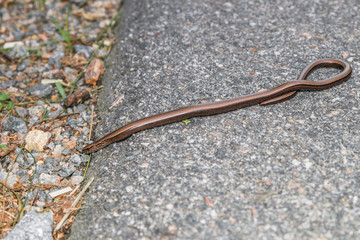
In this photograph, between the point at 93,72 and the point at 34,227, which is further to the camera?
the point at 93,72

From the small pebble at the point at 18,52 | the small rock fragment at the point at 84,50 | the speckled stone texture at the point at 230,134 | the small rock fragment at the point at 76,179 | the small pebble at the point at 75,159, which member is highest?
the speckled stone texture at the point at 230,134

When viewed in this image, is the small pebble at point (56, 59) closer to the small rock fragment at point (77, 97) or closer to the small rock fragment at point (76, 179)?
the small rock fragment at point (77, 97)

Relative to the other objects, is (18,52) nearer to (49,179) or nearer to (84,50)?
(84,50)

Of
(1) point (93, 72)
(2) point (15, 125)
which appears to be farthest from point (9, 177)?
(1) point (93, 72)

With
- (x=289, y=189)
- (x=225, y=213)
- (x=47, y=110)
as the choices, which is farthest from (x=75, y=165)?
(x=289, y=189)

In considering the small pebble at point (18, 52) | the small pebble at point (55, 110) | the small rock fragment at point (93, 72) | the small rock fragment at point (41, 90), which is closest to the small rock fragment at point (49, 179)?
the small pebble at point (55, 110)

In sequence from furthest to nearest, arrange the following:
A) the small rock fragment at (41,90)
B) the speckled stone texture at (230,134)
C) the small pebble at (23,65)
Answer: the small pebble at (23,65)
the small rock fragment at (41,90)
the speckled stone texture at (230,134)

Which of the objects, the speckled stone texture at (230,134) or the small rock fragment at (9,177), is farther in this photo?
the small rock fragment at (9,177)
